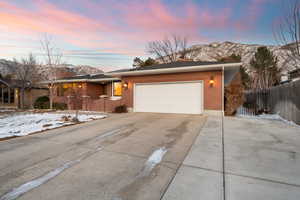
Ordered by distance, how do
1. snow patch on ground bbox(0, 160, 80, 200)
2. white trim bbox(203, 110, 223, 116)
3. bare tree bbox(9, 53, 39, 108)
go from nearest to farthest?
snow patch on ground bbox(0, 160, 80, 200)
white trim bbox(203, 110, 223, 116)
bare tree bbox(9, 53, 39, 108)

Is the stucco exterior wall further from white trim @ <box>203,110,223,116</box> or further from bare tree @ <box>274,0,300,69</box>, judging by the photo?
bare tree @ <box>274,0,300,69</box>

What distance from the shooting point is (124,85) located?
1068cm

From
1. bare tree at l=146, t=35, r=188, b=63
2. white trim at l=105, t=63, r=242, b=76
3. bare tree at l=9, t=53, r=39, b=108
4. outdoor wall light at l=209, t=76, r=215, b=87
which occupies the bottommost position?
outdoor wall light at l=209, t=76, r=215, b=87

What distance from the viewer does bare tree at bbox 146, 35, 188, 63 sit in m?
24.6

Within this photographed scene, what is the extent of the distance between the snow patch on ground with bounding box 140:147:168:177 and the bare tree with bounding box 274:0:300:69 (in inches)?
318

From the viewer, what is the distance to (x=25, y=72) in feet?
50.7

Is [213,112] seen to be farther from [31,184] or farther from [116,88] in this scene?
[116,88]

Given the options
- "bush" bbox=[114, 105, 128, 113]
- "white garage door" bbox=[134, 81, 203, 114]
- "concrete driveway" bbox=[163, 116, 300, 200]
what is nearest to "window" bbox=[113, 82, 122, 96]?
"bush" bbox=[114, 105, 128, 113]

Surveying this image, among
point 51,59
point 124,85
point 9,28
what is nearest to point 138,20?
point 124,85

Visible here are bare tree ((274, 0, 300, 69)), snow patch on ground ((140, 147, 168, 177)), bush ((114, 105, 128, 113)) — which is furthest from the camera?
bush ((114, 105, 128, 113))

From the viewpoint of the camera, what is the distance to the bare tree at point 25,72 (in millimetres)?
15078

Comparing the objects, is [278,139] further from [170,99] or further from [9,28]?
[9,28]

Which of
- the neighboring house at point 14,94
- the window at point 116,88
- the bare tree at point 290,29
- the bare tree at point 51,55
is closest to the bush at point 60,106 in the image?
the bare tree at point 51,55

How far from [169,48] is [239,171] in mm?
25117
